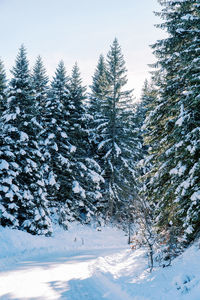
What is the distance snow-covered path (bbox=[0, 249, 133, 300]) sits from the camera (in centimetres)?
657

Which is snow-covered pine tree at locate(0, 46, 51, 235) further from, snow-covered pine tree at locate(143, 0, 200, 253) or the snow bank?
snow-covered pine tree at locate(143, 0, 200, 253)

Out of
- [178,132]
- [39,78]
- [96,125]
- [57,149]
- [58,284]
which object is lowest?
[58,284]

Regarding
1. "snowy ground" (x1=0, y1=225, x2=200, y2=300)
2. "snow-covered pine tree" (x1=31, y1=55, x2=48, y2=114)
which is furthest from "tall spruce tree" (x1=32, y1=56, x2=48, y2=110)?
"snowy ground" (x1=0, y1=225, x2=200, y2=300)

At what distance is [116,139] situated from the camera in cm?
2589

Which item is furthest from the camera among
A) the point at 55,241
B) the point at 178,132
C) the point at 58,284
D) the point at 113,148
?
the point at 113,148

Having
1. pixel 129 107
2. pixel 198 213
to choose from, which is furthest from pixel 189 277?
pixel 129 107

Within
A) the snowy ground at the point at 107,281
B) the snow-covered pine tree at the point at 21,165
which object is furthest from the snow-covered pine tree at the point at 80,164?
the snowy ground at the point at 107,281

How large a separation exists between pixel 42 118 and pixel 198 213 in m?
16.1

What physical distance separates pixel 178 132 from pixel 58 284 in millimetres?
6750

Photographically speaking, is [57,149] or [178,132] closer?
[178,132]

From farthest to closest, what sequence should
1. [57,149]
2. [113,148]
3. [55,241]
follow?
[113,148] → [57,149] → [55,241]

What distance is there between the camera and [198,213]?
8344 millimetres

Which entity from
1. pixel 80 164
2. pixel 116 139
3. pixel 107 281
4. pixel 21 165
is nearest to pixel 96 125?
pixel 116 139

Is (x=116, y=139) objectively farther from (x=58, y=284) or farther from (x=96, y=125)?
(x=58, y=284)
